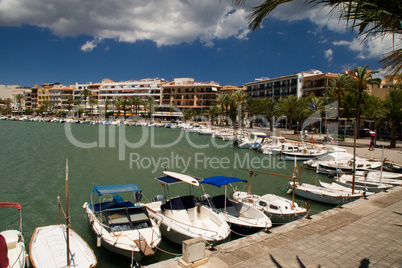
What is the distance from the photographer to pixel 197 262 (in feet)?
29.2

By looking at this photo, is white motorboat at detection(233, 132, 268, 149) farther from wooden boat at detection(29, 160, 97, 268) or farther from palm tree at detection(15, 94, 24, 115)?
palm tree at detection(15, 94, 24, 115)

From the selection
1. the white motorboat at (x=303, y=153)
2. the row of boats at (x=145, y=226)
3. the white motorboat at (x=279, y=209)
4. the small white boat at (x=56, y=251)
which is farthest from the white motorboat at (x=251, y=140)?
the small white boat at (x=56, y=251)

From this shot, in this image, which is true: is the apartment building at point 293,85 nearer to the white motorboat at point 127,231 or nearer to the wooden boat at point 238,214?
the wooden boat at point 238,214

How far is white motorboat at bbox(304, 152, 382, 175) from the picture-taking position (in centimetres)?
2919

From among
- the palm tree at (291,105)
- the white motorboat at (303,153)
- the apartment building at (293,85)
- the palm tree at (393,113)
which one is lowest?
the white motorboat at (303,153)

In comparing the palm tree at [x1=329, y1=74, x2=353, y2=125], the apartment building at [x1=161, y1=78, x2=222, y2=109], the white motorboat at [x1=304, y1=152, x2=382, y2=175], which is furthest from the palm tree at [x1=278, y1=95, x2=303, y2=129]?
the apartment building at [x1=161, y1=78, x2=222, y2=109]

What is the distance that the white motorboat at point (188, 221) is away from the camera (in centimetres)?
1317

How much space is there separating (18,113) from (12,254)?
185 m

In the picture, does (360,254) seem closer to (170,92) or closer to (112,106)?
(170,92)

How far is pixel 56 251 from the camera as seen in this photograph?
11242 millimetres

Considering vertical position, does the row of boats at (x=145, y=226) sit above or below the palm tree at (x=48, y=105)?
below

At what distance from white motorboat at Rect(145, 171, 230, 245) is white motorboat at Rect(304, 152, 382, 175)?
18.5m

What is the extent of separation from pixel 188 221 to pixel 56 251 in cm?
609

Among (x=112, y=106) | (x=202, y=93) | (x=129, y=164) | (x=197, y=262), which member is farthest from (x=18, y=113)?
(x=197, y=262)
